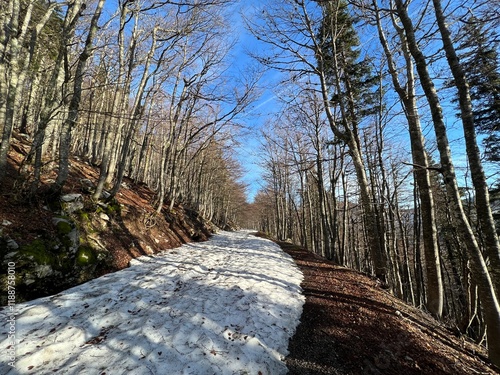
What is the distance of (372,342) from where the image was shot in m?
3.37

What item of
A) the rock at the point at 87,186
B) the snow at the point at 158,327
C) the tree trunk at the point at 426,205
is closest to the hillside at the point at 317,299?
the rock at the point at 87,186

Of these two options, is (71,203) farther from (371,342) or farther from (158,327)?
(371,342)

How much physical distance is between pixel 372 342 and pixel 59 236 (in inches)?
251

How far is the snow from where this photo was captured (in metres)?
2.65

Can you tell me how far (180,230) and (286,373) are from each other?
10.0 meters

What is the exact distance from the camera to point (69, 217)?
550 cm

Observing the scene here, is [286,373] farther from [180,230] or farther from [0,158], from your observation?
[180,230]

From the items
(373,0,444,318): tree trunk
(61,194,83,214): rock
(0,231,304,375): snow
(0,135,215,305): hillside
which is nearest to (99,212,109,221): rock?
(0,135,215,305): hillside

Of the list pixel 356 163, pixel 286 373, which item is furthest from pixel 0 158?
pixel 356 163

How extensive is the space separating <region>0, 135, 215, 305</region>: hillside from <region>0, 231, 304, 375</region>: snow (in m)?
0.44

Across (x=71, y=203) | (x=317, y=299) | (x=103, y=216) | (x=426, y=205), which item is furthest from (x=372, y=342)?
(x=103, y=216)

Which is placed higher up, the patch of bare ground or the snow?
the snow

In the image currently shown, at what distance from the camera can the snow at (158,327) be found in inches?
104

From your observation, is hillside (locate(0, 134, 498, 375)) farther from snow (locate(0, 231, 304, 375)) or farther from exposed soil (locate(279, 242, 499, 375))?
snow (locate(0, 231, 304, 375))
